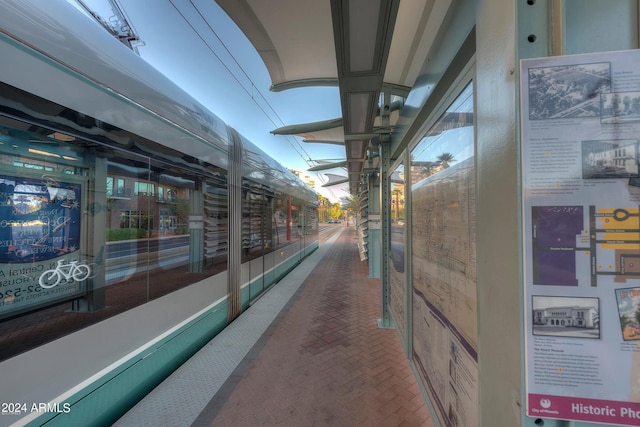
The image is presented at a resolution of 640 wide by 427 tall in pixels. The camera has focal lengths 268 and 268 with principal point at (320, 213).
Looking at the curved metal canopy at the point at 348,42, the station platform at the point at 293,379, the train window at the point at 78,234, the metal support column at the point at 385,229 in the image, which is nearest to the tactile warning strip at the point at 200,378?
the station platform at the point at 293,379

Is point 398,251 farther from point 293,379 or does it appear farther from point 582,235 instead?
point 582,235

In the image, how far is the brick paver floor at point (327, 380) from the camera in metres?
2.47

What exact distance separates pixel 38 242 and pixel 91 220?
39 centimetres

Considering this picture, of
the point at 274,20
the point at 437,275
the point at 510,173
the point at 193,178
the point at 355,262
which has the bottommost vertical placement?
the point at 355,262

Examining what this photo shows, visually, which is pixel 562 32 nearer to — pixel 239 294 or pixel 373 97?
pixel 373 97

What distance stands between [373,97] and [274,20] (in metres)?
1.30

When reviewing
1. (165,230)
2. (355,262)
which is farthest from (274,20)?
(355,262)

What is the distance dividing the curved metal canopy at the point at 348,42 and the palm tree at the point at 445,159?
2.86ft

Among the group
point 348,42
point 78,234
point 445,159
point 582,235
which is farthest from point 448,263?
point 78,234

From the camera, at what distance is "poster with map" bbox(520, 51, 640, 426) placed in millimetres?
804

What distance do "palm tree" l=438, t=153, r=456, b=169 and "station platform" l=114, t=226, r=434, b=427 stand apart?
2.27 metres

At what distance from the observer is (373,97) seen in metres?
2.73

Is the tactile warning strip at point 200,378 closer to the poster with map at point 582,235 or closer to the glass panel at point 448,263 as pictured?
the glass panel at point 448,263

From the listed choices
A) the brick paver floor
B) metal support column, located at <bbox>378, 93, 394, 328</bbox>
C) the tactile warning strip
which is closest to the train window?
the tactile warning strip
